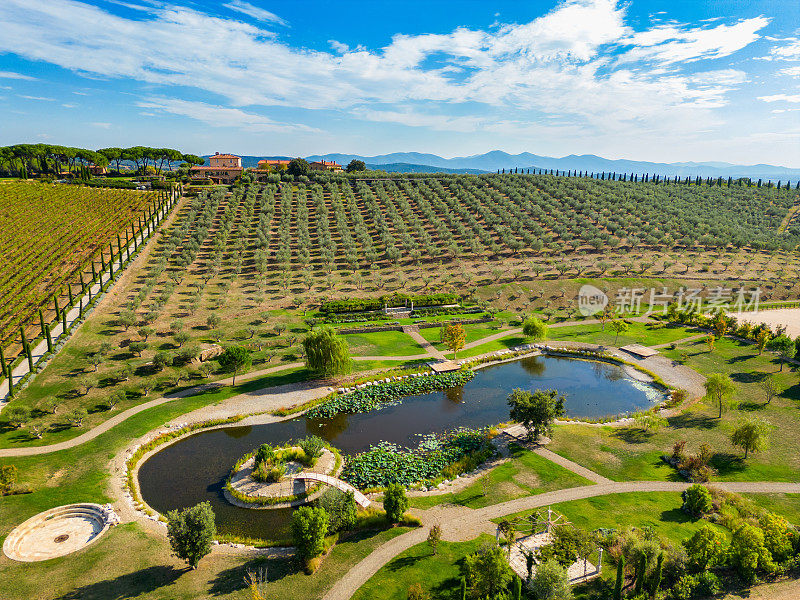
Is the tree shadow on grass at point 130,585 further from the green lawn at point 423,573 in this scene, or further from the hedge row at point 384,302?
the hedge row at point 384,302

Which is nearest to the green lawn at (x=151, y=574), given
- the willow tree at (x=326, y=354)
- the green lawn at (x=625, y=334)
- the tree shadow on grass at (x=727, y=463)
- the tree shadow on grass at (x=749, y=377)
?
the willow tree at (x=326, y=354)

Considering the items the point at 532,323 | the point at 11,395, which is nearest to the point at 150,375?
the point at 11,395

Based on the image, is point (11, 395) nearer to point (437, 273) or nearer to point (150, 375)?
point (150, 375)

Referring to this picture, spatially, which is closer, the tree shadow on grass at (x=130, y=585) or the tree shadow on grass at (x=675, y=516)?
the tree shadow on grass at (x=130, y=585)

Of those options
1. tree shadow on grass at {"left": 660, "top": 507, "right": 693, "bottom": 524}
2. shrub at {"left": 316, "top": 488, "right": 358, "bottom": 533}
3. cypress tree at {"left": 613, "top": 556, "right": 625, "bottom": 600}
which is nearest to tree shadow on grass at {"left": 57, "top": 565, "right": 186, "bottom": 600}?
shrub at {"left": 316, "top": 488, "right": 358, "bottom": 533}

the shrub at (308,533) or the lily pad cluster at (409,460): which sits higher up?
the shrub at (308,533)

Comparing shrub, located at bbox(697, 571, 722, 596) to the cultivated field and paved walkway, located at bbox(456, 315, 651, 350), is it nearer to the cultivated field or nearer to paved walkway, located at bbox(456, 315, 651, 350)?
paved walkway, located at bbox(456, 315, 651, 350)
